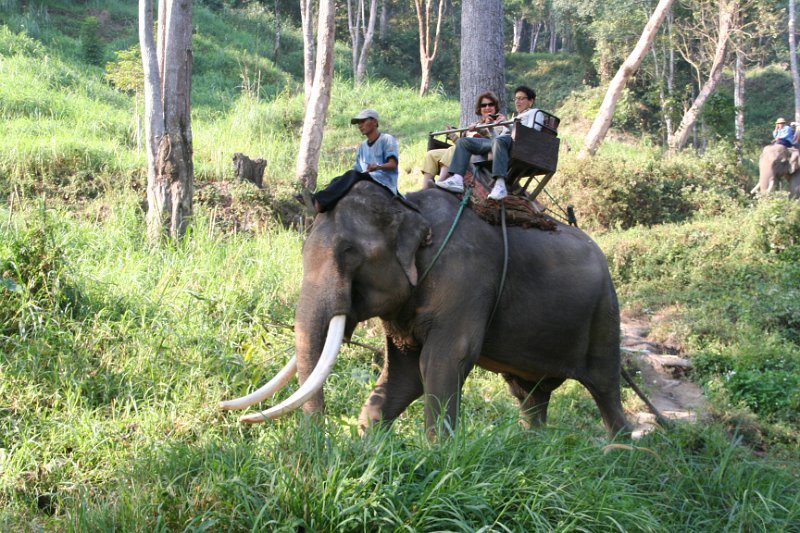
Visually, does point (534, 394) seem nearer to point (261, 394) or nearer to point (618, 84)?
point (261, 394)

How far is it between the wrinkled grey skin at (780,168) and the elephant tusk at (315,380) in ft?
45.1

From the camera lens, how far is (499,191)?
5.29 m

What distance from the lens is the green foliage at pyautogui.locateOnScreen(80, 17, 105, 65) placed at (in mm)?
18781

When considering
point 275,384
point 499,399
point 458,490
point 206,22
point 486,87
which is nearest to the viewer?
point 458,490

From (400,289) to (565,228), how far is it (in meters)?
1.67

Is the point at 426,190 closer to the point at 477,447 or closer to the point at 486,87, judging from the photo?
the point at 477,447

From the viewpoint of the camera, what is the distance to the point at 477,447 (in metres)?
3.89

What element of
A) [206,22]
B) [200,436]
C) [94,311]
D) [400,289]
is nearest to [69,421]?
[200,436]

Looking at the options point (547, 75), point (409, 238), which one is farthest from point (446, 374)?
point (547, 75)

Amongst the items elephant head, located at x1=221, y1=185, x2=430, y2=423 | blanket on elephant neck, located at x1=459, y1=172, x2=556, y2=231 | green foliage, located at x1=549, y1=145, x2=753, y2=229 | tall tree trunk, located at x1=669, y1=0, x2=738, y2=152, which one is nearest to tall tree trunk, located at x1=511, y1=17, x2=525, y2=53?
tall tree trunk, located at x1=669, y1=0, x2=738, y2=152

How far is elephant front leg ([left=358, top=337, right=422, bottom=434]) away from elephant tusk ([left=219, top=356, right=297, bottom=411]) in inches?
31.8

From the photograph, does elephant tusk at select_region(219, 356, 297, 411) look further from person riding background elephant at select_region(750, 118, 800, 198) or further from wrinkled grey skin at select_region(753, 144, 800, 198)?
wrinkled grey skin at select_region(753, 144, 800, 198)

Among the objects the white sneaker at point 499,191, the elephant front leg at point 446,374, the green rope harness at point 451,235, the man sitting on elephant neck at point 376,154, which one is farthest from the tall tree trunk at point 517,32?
the elephant front leg at point 446,374

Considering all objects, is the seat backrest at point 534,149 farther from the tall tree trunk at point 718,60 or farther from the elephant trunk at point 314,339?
the tall tree trunk at point 718,60
